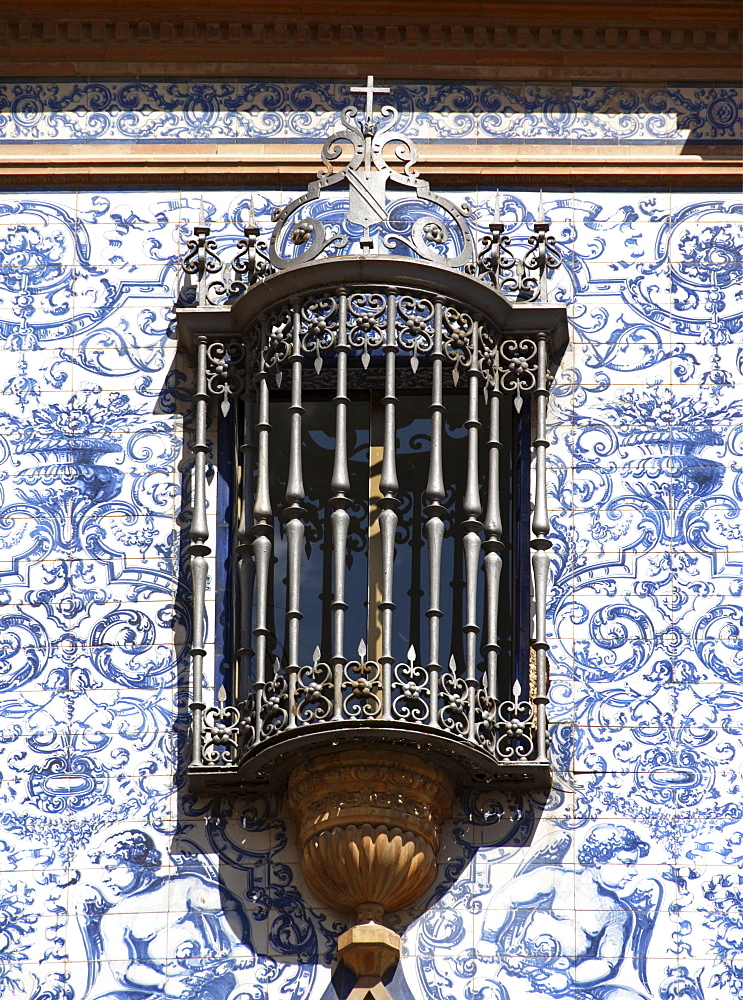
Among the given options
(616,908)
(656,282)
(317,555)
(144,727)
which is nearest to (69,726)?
(144,727)

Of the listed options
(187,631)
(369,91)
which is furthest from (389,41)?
(187,631)

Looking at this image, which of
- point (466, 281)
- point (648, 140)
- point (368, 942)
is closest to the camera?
point (368, 942)

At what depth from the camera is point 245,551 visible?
10.8m

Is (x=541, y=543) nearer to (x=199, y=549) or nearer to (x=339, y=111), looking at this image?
(x=199, y=549)

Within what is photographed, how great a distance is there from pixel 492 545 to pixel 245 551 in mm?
996

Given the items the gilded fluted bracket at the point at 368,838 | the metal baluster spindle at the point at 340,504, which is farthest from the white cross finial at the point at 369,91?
the gilded fluted bracket at the point at 368,838

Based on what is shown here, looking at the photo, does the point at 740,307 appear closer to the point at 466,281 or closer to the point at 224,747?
the point at 466,281

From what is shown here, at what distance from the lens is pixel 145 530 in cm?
1112

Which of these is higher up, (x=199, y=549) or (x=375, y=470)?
(x=375, y=470)

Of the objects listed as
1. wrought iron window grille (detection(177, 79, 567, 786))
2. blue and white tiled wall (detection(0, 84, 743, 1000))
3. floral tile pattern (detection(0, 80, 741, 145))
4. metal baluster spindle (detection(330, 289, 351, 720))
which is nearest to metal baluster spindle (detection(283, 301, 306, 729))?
wrought iron window grille (detection(177, 79, 567, 786))

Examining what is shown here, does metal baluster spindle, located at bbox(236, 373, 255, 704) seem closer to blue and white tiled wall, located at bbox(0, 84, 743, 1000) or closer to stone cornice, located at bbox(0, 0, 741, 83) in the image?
blue and white tiled wall, located at bbox(0, 84, 743, 1000)

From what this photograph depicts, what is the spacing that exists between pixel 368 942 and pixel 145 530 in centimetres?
203

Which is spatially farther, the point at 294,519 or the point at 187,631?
the point at 187,631

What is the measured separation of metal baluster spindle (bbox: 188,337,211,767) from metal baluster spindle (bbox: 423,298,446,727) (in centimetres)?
92
